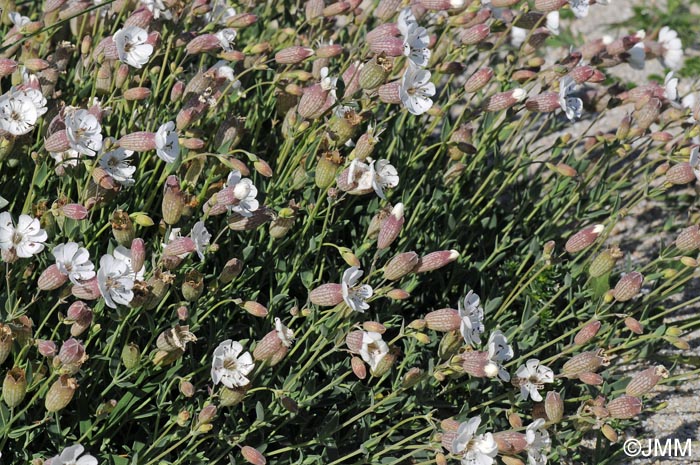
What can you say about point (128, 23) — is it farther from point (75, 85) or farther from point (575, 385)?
point (575, 385)

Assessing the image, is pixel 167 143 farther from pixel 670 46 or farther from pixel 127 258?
pixel 670 46

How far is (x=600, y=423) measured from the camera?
2621 millimetres

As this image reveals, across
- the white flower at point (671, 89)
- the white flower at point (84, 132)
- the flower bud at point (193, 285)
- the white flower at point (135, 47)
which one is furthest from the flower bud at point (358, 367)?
the white flower at point (671, 89)

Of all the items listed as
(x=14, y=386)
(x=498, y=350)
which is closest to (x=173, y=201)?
(x=14, y=386)

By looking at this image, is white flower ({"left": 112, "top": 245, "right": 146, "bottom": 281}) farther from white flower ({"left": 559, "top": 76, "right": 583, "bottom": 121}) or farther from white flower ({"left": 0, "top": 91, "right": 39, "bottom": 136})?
white flower ({"left": 559, "top": 76, "right": 583, "bottom": 121})

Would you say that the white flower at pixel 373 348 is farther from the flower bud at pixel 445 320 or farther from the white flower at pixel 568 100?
the white flower at pixel 568 100

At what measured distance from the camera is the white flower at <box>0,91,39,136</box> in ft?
8.09

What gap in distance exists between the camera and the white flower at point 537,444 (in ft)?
7.89

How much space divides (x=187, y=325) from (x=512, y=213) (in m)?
1.60

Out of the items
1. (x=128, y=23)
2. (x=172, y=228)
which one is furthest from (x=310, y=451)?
(x=128, y=23)

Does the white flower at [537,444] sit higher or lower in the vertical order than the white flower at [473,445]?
lower

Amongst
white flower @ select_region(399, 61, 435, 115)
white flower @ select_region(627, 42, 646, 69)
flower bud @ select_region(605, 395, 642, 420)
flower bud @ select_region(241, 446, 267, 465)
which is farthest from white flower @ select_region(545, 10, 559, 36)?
flower bud @ select_region(241, 446, 267, 465)

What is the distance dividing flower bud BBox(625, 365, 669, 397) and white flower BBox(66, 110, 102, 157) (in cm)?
170

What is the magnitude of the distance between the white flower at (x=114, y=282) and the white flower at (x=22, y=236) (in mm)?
202
